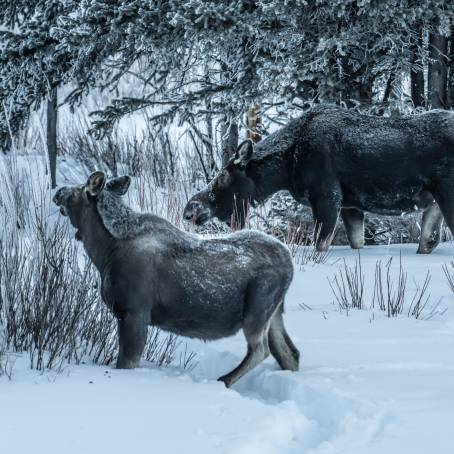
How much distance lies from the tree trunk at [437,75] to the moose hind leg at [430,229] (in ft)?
8.99

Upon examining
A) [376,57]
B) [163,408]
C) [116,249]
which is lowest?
[163,408]

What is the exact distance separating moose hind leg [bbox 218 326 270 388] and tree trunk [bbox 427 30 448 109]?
7039mm

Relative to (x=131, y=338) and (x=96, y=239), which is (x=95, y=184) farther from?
(x=131, y=338)

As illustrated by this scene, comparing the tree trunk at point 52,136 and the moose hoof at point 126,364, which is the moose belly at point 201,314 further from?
the tree trunk at point 52,136

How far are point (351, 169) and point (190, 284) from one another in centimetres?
400

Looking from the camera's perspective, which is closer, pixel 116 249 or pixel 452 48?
pixel 116 249

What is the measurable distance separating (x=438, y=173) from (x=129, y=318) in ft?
14.2

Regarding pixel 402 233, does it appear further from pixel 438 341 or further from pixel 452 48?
pixel 438 341

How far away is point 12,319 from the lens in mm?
4836

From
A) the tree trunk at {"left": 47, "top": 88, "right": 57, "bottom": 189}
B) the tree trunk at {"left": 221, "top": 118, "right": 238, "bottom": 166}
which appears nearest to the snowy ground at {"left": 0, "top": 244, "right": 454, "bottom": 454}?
the tree trunk at {"left": 47, "top": 88, "right": 57, "bottom": 189}

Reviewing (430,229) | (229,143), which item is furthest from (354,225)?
(229,143)

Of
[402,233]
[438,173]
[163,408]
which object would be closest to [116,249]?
[163,408]

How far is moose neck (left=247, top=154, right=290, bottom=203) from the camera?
8.91m

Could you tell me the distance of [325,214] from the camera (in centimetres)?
848
